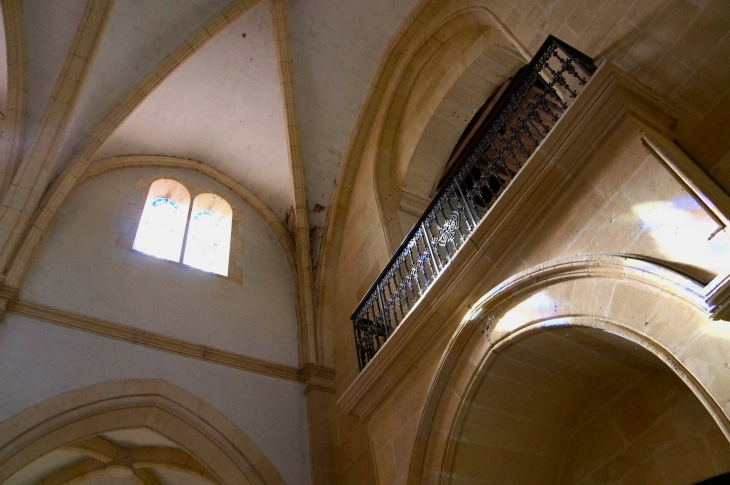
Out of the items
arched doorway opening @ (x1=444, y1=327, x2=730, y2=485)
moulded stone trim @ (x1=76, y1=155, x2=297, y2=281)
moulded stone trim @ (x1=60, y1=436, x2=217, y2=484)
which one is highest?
moulded stone trim @ (x1=76, y1=155, x2=297, y2=281)

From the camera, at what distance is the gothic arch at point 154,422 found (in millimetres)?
6055

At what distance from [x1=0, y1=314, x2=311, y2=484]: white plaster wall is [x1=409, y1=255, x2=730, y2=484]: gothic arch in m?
2.90

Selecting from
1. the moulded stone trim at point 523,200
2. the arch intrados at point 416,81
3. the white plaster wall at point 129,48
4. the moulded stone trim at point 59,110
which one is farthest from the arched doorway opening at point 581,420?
the white plaster wall at point 129,48

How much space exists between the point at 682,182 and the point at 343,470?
17.2ft

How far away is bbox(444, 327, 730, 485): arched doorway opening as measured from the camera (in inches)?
170

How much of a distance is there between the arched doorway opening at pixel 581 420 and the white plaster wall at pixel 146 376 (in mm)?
3073

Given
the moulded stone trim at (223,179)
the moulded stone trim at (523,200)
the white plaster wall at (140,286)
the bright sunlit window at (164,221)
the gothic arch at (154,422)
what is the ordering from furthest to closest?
1. the moulded stone trim at (223,179)
2. the bright sunlit window at (164,221)
3. the white plaster wall at (140,286)
4. the gothic arch at (154,422)
5. the moulded stone trim at (523,200)

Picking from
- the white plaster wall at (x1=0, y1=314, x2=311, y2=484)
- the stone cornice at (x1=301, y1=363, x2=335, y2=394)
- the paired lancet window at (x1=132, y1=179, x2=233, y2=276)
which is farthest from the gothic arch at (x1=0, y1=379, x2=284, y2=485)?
the paired lancet window at (x1=132, y1=179, x2=233, y2=276)

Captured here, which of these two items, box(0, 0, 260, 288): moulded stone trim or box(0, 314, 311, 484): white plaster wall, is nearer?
box(0, 314, 311, 484): white plaster wall

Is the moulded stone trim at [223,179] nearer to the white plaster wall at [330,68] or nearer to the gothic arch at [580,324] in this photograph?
the white plaster wall at [330,68]

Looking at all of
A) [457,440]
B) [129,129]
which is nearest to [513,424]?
[457,440]

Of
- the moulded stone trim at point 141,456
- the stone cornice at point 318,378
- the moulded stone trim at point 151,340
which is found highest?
the moulded stone trim at point 151,340

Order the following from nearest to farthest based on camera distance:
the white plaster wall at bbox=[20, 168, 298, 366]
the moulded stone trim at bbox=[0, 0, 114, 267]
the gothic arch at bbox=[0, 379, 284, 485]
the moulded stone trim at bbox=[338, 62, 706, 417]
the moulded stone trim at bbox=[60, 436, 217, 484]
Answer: the moulded stone trim at bbox=[338, 62, 706, 417]
the gothic arch at bbox=[0, 379, 284, 485]
the white plaster wall at bbox=[20, 168, 298, 366]
the moulded stone trim at bbox=[0, 0, 114, 267]
the moulded stone trim at bbox=[60, 436, 217, 484]

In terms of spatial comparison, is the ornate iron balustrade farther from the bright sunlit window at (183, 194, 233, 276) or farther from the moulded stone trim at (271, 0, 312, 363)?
the bright sunlit window at (183, 194, 233, 276)
